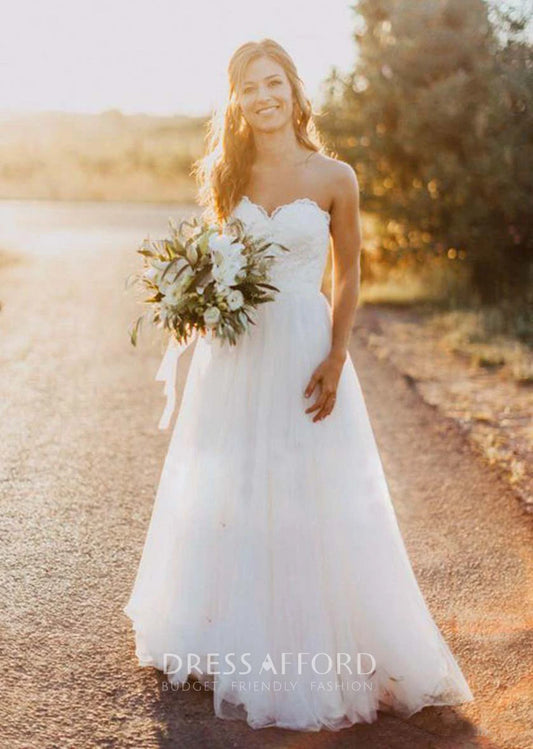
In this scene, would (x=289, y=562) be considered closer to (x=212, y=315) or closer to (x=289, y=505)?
(x=289, y=505)

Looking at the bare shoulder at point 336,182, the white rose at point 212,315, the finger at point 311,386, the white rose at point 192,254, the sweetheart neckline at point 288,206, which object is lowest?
the finger at point 311,386

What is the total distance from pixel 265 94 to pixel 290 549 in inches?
67.4

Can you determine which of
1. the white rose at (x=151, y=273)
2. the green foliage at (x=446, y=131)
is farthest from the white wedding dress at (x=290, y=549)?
the green foliage at (x=446, y=131)

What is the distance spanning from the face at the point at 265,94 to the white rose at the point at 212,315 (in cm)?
76

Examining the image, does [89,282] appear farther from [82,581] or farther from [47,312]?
[82,581]

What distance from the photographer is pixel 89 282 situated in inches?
667

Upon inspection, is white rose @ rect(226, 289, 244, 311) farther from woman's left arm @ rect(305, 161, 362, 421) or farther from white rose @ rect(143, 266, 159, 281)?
woman's left arm @ rect(305, 161, 362, 421)

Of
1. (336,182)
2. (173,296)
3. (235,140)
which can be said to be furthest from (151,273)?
(336,182)

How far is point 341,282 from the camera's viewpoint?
3.80m

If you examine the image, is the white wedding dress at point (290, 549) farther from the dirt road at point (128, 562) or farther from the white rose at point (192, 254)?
the white rose at point (192, 254)

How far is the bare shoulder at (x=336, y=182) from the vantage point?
3.71 meters

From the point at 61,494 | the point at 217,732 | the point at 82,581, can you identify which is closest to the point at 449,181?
the point at 61,494

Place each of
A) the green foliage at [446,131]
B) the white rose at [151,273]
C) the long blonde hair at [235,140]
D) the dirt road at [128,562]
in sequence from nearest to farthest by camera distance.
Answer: the dirt road at [128,562] → the white rose at [151,273] → the long blonde hair at [235,140] → the green foliage at [446,131]

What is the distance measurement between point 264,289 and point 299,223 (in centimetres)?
31
